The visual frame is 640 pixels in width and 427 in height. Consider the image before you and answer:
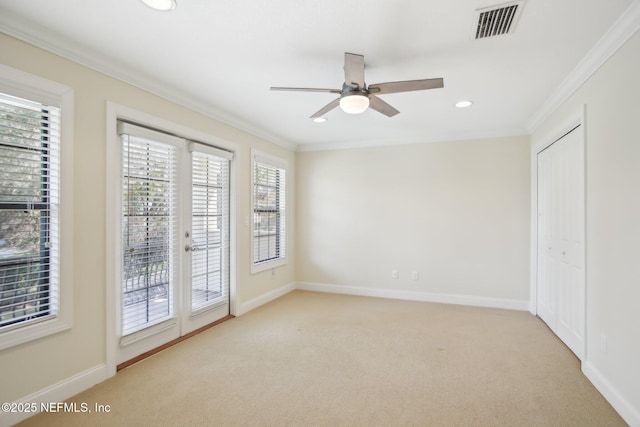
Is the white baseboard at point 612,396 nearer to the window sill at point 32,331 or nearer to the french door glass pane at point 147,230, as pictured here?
the french door glass pane at point 147,230

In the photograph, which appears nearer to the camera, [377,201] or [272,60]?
[272,60]

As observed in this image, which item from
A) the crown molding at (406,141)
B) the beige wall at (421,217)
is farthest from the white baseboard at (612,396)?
the crown molding at (406,141)

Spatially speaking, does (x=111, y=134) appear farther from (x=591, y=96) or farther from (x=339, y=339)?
(x=591, y=96)

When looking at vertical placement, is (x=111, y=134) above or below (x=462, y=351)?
above

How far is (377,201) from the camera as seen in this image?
4.98 meters

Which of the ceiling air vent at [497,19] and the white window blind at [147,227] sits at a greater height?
the ceiling air vent at [497,19]

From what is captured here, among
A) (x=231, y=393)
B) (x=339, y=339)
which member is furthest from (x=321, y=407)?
(x=339, y=339)

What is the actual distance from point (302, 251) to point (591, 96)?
4217mm

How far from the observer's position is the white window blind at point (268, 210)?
448cm

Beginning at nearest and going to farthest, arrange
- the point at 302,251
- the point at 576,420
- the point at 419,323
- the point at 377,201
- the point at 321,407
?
1. the point at 576,420
2. the point at 321,407
3. the point at 419,323
4. the point at 377,201
5. the point at 302,251

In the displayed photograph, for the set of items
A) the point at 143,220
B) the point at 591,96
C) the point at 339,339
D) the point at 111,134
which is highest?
the point at 591,96

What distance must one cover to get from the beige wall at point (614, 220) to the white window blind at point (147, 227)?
363 centimetres

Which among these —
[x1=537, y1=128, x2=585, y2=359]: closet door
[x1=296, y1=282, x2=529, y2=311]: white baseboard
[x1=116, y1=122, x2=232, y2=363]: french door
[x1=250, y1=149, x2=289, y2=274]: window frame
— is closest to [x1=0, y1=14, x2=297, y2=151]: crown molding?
[x1=116, y1=122, x2=232, y2=363]: french door

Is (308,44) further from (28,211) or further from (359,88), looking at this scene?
(28,211)
